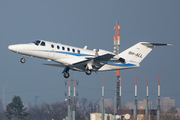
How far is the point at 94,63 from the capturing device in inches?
1110

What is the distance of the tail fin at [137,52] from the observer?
102 feet

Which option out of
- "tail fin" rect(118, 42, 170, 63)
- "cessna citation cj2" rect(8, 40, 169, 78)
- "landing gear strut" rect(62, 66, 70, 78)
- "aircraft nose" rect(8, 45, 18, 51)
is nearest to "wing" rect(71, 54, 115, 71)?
"cessna citation cj2" rect(8, 40, 169, 78)

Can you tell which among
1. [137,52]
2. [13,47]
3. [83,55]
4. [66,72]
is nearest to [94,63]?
[83,55]

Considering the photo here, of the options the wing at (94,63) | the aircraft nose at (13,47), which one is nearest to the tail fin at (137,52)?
the wing at (94,63)

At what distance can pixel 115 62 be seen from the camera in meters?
30.1

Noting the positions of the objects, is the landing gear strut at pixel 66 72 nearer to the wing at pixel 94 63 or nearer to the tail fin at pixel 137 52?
the wing at pixel 94 63

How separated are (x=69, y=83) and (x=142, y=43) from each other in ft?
97.3

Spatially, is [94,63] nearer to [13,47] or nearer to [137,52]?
[137,52]

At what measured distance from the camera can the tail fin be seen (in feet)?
102

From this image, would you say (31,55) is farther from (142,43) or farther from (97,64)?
(142,43)

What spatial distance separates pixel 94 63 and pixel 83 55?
1274 mm

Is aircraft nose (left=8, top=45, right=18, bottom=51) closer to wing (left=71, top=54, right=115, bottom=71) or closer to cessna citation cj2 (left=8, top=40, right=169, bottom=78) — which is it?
cessna citation cj2 (left=8, top=40, right=169, bottom=78)

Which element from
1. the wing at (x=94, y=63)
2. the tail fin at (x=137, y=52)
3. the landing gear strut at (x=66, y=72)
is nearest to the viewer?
the wing at (x=94, y=63)

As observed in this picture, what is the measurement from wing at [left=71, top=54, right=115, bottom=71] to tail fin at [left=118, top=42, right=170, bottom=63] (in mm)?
3536
